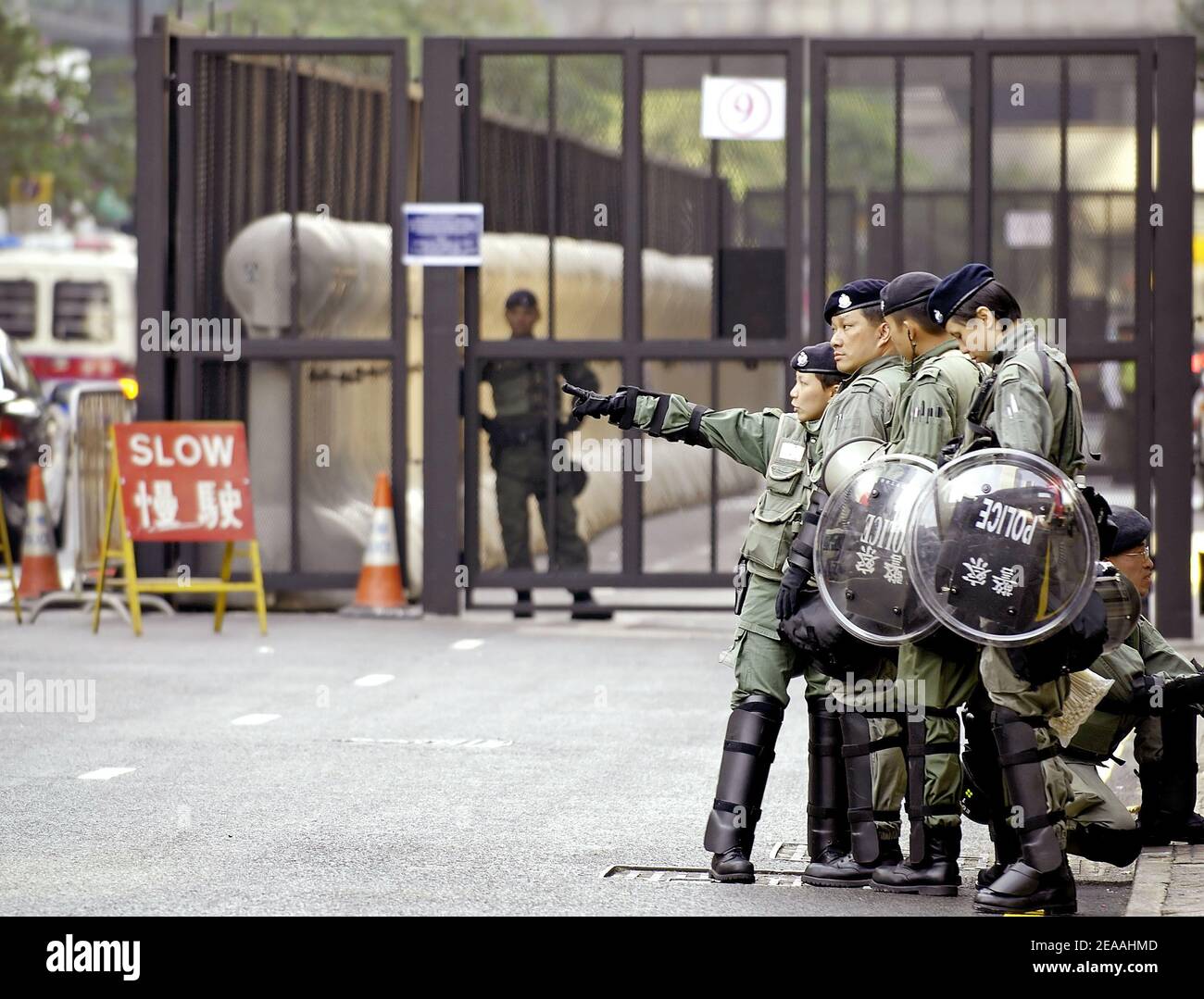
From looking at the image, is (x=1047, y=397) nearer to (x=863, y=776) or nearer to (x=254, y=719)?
(x=863, y=776)

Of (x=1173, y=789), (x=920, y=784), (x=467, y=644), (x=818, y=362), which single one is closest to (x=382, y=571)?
(x=467, y=644)

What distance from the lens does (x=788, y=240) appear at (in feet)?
48.2

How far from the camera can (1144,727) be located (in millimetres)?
7812

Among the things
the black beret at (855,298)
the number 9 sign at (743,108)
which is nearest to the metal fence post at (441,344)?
the number 9 sign at (743,108)

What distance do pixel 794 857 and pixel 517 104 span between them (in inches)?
329

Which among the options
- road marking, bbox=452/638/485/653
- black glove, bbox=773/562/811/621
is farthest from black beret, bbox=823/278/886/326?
road marking, bbox=452/638/485/653

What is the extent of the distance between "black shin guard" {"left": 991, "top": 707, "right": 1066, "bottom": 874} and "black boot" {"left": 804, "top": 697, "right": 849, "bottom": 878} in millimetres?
674

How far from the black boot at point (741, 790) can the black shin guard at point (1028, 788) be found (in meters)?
0.80

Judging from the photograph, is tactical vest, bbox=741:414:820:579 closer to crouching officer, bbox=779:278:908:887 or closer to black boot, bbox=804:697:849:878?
crouching officer, bbox=779:278:908:887

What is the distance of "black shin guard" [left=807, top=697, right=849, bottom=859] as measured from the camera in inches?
286

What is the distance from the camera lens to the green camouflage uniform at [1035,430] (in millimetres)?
6641

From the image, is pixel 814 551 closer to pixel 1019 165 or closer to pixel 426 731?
pixel 426 731

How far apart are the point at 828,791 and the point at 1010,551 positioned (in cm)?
115

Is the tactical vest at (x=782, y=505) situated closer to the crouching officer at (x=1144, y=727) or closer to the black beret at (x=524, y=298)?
Result: the crouching officer at (x=1144, y=727)
